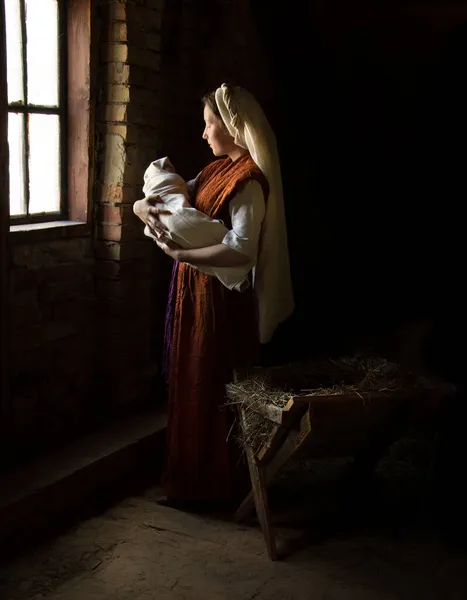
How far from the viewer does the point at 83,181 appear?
376 cm

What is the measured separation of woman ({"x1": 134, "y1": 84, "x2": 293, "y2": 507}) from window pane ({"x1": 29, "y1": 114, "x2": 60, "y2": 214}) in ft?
1.83

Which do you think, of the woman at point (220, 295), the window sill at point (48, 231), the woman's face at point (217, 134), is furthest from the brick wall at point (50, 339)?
the woman's face at point (217, 134)

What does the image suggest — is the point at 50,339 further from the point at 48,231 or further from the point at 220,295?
the point at 220,295

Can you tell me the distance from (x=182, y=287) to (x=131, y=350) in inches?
28.9

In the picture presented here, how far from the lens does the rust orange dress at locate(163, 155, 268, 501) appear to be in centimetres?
339

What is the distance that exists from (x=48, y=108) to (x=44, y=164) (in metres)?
0.26

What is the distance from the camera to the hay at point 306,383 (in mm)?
3131

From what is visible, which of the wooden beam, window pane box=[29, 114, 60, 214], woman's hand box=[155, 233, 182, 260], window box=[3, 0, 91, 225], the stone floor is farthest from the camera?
window pane box=[29, 114, 60, 214]

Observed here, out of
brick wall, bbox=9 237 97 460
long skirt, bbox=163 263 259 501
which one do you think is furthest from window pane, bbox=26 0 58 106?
long skirt, bbox=163 263 259 501

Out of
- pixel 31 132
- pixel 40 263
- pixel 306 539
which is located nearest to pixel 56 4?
pixel 31 132

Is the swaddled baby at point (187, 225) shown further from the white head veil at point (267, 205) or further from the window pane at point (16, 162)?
the window pane at point (16, 162)

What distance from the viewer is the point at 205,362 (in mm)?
3404

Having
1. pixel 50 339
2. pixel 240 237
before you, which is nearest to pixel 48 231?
pixel 50 339

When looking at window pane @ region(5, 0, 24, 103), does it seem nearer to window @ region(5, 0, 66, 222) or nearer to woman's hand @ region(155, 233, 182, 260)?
window @ region(5, 0, 66, 222)
